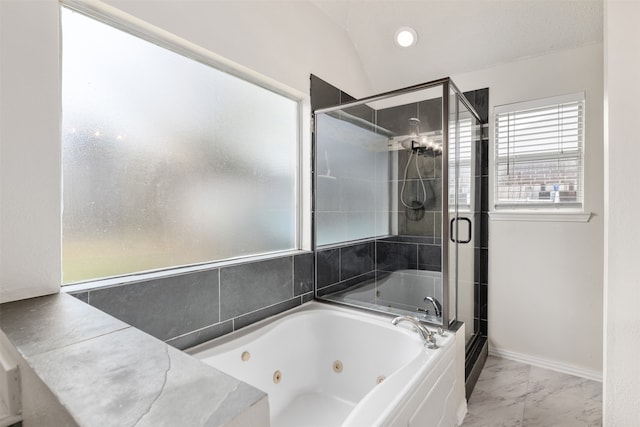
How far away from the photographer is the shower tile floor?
5.93ft

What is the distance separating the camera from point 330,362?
1.93 metres

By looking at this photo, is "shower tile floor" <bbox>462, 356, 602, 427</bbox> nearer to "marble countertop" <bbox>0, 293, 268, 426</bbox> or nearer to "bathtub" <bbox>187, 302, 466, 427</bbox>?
"bathtub" <bbox>187, 302, 466, 427</bbox>

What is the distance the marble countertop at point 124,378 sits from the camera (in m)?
0.43

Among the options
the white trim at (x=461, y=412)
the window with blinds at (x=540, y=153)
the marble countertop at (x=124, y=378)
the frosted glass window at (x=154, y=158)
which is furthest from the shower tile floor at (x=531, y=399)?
the marble countertop at (x=124, y=378)

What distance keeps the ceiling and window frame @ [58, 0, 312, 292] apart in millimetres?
871

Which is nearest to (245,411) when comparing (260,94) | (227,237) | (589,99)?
(227,237)

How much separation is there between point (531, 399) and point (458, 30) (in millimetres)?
2695

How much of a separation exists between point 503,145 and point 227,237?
7.62 feet

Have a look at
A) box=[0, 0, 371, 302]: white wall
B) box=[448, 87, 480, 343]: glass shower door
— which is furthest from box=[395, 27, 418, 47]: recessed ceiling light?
box=[0, 0, 371, 302]: white wall

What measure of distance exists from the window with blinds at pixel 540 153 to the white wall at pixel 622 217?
1.09 metres

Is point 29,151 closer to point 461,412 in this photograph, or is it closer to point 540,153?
point 461,412

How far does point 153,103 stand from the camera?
150 centimetres

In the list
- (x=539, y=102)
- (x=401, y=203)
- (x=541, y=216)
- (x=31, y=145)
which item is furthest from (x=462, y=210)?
(x=31, y=145)

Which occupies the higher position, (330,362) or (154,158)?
(154,158)
